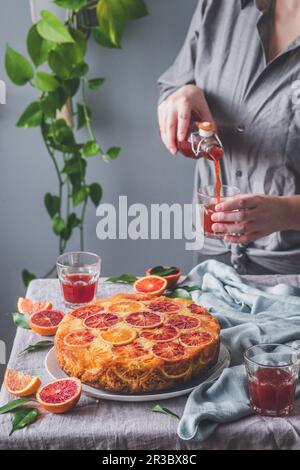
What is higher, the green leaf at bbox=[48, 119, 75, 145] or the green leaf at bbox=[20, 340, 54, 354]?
the green leaf at bbox=[48, 119, 75, 145]

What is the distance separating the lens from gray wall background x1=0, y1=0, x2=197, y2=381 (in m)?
2.62

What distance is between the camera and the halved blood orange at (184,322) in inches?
55.6

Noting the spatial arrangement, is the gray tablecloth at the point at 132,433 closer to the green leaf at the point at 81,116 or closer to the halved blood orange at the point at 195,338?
the halved blood orange at the point at 195,338

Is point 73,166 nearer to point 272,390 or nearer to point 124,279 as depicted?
point 124,279

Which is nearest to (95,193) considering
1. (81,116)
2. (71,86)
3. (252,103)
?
(81,116)

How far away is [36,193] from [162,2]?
823mm

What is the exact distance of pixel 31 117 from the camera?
2.59 metres

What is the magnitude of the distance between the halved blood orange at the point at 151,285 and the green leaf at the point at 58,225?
0.95 meters

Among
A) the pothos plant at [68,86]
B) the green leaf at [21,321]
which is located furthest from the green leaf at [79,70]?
the green leaf at [21,321]

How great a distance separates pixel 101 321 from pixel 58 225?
1.31 metres

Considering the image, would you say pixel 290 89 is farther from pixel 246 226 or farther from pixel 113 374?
pixel 113 374

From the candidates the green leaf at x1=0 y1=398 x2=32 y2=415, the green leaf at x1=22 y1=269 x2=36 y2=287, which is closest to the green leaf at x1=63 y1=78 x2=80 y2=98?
the green leaf at x1=22 y1=269 x2=36 y2=287

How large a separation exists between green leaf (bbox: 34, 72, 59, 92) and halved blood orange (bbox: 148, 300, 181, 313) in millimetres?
1205

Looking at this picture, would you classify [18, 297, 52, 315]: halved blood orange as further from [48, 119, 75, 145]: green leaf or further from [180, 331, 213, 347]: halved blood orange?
[48, 119, 75, 145]: green leaf
